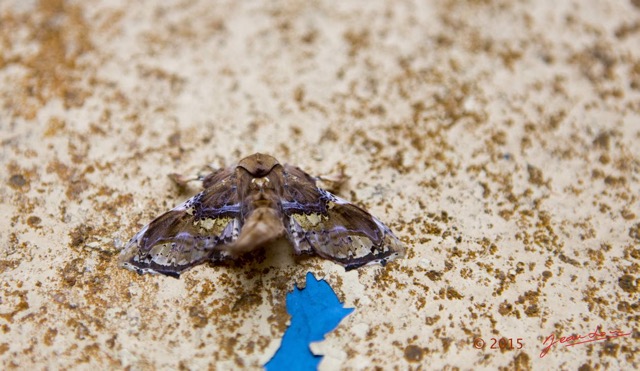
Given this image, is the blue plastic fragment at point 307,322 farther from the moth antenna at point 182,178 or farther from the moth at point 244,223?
the moth antenna at point 182,178

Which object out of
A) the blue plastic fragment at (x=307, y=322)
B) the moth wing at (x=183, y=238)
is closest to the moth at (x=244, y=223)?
the moth wing at (x=183, y=238)

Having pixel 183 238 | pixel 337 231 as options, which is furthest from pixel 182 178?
pixel 337 231

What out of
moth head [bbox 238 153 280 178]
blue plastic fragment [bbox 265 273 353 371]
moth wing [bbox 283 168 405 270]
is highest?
moth head [bbox 238 153 280 178]

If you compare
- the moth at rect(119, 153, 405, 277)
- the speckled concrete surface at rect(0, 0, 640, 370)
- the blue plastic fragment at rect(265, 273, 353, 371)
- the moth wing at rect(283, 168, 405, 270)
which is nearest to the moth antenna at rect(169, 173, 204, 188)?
the speckled concrete surface at rect(0, 0, 640, 370)

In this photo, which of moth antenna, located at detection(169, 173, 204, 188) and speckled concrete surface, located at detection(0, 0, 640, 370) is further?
moth antenna, located at detection(169, 173, 204, 188)

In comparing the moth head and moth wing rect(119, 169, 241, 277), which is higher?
the moth head

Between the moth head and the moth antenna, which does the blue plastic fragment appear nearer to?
the moth head
